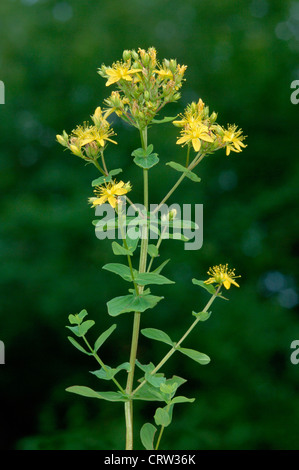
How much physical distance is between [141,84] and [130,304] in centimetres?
37

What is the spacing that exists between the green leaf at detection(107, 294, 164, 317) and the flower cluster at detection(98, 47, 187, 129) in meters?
0.29

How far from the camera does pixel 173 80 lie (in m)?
0.90

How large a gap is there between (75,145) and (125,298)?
28 centimetres

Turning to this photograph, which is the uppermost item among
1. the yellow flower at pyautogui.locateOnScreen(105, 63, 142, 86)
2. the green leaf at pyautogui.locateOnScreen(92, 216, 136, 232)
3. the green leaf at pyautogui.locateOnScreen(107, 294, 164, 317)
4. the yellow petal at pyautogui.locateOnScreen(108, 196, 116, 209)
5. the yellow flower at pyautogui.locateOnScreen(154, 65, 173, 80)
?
the yellow flower at pyautogui.locateOnScreen(154, 65, 173, 80)

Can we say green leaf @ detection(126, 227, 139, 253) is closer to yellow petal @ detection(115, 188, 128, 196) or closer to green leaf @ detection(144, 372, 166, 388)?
yellow petal @ detection(115, 188, 128, 196)

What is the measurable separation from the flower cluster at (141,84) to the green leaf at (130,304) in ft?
0.96

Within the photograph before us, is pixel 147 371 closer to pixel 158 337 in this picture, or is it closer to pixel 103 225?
pixel 158 337

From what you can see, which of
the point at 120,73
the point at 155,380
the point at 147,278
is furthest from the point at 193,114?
the point at 155,380

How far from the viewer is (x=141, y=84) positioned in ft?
2.87

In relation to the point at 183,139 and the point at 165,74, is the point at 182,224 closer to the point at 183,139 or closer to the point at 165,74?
the point at 183,139

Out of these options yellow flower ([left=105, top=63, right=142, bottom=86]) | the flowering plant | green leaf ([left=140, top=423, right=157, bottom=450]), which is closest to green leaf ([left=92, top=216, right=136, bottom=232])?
the flowering plant

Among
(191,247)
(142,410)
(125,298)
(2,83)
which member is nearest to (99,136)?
(125,298)

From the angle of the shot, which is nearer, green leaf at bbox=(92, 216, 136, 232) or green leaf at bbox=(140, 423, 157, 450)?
green leaf at bbox=(92, 216, 136, 232)

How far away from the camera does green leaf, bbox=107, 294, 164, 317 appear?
0.87 m
